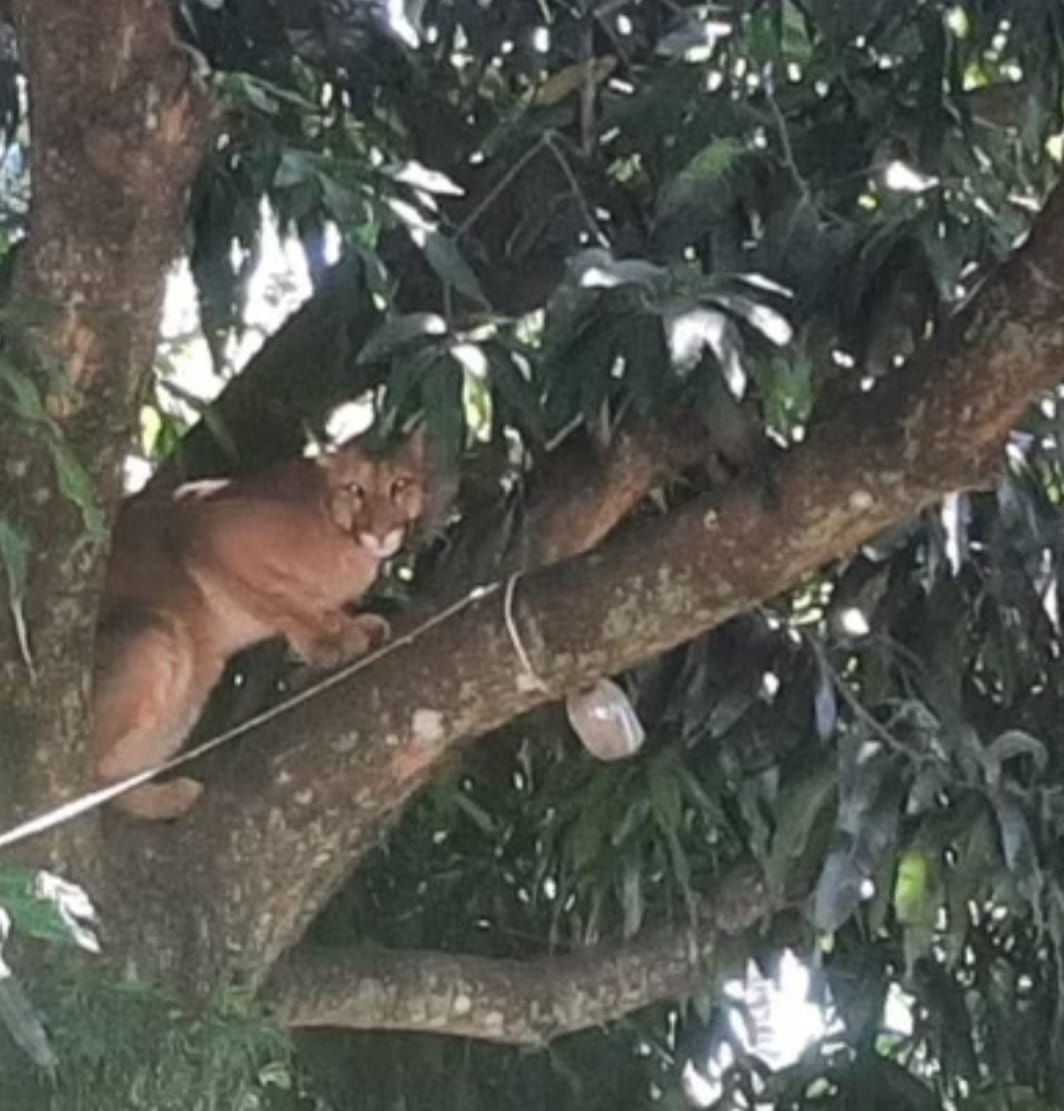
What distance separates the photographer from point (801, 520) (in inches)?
78.0

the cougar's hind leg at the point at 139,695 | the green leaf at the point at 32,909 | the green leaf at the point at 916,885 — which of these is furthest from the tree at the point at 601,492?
the green leaf at the point at 32,909

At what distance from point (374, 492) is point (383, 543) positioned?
55 millimetres

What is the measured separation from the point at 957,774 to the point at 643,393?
48 centimetres

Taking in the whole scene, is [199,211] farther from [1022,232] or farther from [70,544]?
[1022,232]

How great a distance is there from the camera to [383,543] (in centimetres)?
255

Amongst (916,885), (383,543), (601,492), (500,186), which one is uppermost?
(500,186)

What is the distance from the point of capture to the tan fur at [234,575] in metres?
2.37

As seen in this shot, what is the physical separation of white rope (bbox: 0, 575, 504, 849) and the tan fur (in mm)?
95

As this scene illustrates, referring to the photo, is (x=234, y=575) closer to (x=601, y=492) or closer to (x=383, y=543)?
(x=383, y=543)

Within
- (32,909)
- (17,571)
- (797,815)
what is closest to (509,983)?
(797,815)

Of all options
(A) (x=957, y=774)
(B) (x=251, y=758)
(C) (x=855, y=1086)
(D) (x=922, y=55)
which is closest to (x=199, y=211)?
(B) (x=251, y=758)

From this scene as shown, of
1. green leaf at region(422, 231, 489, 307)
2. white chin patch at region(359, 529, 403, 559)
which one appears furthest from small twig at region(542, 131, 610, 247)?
white chin patch at region(359, 529, 403, 559)

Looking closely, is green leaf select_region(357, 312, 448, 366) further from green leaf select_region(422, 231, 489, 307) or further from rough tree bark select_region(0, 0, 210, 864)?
rough tree bark select_region(0, 0, 210, 864)

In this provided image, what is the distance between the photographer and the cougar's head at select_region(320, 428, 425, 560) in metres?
2.48
